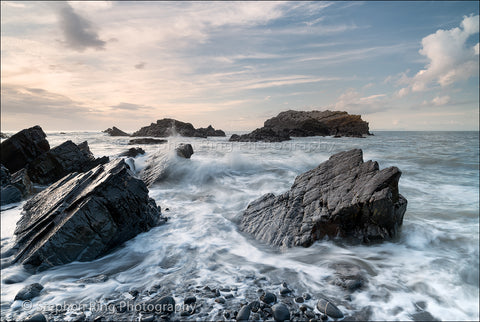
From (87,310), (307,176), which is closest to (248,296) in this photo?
(87,310)

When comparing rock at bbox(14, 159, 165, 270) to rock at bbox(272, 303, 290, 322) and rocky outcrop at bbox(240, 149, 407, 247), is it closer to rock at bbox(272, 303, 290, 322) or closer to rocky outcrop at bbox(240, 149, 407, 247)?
rocky outcrop at bbox(240, 149, 407, 247)

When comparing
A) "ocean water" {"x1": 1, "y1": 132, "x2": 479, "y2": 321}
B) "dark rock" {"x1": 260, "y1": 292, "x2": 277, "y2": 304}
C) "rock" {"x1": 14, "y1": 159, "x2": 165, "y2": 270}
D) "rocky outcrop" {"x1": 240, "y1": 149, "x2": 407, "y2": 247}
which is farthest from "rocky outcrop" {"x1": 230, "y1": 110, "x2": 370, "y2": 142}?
"dark rock" {"x1": 260, "y1": 292, "x2": 277, "y2": 304}

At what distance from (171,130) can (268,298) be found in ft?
219

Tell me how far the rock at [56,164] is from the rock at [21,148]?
2.40 feet

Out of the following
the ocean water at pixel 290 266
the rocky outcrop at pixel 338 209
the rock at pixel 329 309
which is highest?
the rocky outcrop at pixel 338 209

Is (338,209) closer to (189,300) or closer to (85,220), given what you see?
(189,300)

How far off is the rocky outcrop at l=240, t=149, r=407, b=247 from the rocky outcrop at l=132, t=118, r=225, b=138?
188 feet

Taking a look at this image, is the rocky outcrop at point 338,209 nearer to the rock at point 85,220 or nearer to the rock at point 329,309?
the rock at point 329,309

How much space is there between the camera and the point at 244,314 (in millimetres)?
2846

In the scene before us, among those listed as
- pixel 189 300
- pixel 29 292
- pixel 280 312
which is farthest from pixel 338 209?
pixel 29 292

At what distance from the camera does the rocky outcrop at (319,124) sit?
69062mm

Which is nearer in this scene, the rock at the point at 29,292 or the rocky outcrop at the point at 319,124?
the rock at the point at 29,292

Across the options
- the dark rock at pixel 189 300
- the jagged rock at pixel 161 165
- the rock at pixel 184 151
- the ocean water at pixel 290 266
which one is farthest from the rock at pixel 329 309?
the rock at pixel 184 151

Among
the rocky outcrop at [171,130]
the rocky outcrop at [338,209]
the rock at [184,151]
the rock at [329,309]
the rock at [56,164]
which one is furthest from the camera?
the rocky outcrop at [171,130]
